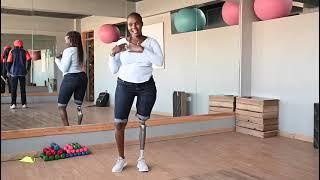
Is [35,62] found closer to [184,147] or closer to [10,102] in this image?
[10,102]

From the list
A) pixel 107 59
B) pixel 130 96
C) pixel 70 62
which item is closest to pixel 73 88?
pixel 70 62

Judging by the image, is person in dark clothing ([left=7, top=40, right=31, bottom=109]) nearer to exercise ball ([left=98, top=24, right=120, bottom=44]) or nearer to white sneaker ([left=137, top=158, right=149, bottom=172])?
exercise ball ([left=98, top=24, right=120, bottom=44])

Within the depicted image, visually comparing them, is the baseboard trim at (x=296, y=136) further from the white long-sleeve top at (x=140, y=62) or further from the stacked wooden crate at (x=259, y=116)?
the white long-sleeve top at (x=140, y=62)

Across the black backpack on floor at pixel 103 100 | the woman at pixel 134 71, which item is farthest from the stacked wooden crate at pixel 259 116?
the woman at pixel 134 71

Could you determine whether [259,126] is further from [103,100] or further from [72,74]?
[72,74]

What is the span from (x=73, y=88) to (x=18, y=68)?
0.68m

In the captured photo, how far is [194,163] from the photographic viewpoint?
3344mm

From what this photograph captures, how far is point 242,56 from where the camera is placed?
5.10 meters

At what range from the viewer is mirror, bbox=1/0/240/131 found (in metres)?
4.18

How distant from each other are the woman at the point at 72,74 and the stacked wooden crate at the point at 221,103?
2134 mm

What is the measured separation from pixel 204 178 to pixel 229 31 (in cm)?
309

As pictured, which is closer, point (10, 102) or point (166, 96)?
point (10, 102)

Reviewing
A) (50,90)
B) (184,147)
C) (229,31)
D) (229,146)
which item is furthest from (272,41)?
(50,90)

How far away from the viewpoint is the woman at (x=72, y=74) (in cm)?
398
